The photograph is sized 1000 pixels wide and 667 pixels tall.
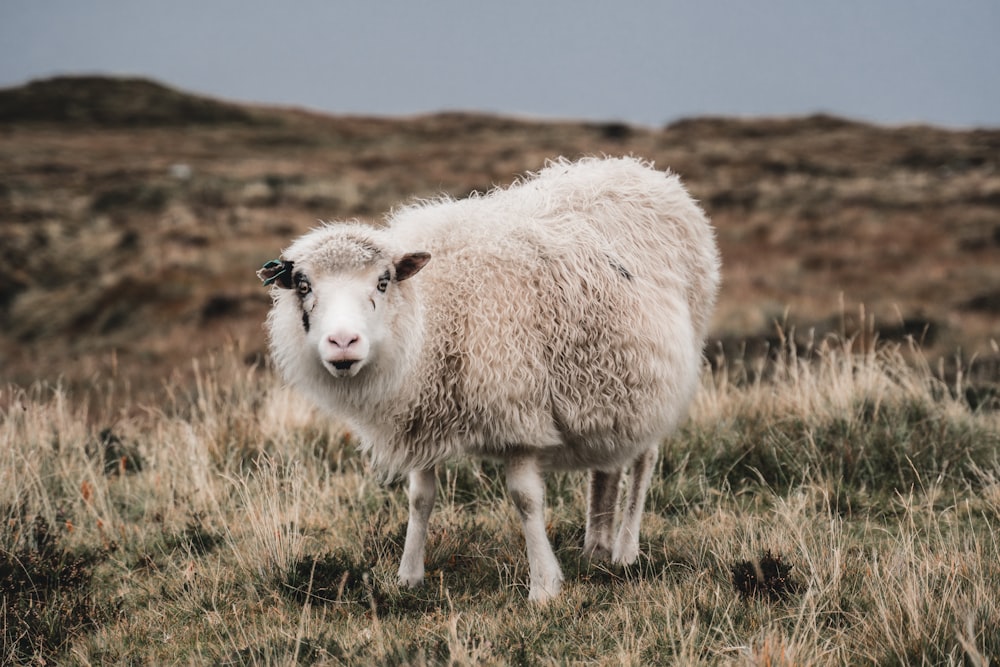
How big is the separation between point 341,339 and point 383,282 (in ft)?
1.53

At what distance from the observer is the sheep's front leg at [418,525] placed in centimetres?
412

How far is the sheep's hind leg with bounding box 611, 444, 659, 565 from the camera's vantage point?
437 cm

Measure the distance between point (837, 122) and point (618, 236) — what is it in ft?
231

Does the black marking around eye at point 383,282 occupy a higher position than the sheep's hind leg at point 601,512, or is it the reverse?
the black marking around eye at point 383,282

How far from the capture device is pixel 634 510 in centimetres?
453

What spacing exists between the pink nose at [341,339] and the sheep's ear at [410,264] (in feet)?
1.70

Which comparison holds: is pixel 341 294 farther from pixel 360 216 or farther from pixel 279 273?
pixel 360 216

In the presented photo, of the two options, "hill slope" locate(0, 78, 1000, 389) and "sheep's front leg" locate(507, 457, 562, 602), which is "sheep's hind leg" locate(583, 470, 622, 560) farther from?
"hill slope" locate(0, 78, 1000, 389)

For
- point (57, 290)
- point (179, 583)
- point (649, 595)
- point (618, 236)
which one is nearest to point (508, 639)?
point (649, 595)

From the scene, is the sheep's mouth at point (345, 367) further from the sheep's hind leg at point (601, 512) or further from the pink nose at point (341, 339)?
the sheep's hind leg at point (601, 512)

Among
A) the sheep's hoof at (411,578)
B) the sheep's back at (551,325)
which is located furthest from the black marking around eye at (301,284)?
the sheep's hoof at (411,578)

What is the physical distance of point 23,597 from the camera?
3953mm

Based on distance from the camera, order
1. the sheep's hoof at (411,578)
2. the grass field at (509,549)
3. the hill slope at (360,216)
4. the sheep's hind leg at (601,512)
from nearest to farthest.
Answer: the grass field at (509,549) < the sheep's hoof at (411,578) < the sheep's hind leg at (601,512) < the hill slope at (360,216)

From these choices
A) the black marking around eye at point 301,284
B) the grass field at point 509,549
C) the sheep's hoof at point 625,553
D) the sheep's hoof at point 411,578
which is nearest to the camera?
the grass field at point 509,549
